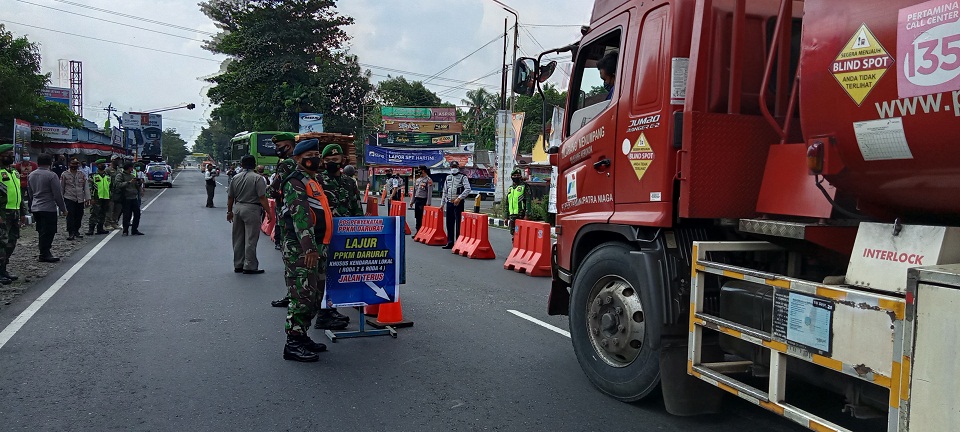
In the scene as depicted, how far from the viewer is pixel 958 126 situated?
259cm

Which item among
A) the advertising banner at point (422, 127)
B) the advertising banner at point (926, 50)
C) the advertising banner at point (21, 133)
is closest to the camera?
the advertising banner at point (926, 50)

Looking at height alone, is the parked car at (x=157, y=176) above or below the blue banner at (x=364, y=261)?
above

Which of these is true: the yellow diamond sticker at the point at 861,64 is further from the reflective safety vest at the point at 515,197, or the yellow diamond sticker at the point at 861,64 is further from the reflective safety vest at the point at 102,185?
the reflective safety vest at the point at 102,185

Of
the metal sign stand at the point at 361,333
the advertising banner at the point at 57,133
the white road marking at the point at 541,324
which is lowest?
the metal sign stand at the point at 361,333

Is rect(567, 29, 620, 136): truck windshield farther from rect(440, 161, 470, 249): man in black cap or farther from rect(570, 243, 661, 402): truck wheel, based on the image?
rect(440, 161, 470, 249): man in black cap

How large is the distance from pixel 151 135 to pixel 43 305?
65537mm

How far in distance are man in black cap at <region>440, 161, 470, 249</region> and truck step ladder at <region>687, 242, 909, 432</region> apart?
9998 mm

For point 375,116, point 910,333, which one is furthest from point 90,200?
point 375,116

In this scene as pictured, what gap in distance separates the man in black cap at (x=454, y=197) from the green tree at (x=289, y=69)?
2817 centimetres

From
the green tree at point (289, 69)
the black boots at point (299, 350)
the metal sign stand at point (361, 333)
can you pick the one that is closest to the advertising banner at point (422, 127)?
the green tree at point (289, 69)

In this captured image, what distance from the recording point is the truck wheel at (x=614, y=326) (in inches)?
168

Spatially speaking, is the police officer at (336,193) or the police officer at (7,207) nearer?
the police officer at (336,193)

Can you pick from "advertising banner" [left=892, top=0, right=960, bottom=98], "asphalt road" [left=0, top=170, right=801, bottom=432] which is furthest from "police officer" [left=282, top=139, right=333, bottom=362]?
"advertising banner" [left=892, top=0, right=960, bottom=98]

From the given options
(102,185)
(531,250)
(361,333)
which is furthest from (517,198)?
(361,333)
